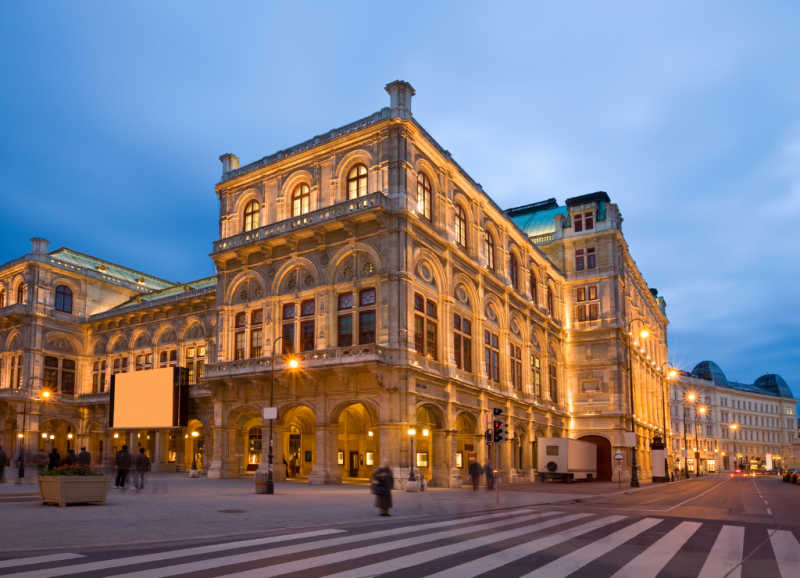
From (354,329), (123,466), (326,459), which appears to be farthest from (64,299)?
(123,466)

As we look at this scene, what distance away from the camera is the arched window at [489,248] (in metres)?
47.6

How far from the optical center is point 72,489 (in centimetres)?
1903

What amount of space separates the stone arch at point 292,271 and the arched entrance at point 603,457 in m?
34.8

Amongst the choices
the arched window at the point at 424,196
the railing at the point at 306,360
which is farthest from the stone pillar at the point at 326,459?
the arched window at the point at 424,196

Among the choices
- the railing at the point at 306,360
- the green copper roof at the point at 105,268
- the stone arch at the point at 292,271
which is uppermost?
the green copper roof at the point at 105,268

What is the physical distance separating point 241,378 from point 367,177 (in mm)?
13638

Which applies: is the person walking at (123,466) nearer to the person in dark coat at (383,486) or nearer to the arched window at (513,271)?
the person in dark coat at (383,486)

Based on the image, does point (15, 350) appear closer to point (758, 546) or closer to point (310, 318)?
point (310, 318)

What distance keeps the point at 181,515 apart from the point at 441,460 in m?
21.6

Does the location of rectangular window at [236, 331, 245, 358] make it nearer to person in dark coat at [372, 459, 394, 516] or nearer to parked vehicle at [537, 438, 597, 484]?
parked vehicle at [537, 438, 597, 484]

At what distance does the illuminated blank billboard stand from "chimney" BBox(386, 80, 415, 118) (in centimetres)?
2219

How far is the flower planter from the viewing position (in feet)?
61.9

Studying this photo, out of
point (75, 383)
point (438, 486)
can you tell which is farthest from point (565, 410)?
point (75, 383)

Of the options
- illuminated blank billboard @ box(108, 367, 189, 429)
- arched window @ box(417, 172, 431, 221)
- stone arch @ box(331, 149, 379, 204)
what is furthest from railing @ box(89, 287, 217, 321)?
arched window @ box(417, 172, 431, 221)
